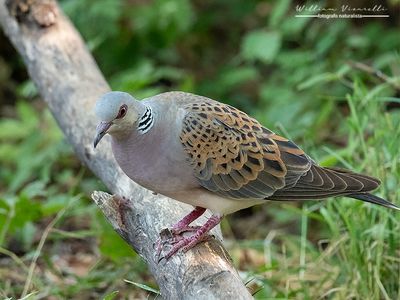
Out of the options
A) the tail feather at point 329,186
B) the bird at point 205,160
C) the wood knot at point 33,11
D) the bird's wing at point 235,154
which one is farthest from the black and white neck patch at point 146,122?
the wood knot at point 33,11

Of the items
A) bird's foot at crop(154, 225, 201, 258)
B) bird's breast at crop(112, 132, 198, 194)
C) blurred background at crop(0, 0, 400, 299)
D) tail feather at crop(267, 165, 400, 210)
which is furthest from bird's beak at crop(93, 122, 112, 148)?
tail feather at crop(267, 165, 400, 210)

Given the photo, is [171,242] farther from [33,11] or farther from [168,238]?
[33,11]

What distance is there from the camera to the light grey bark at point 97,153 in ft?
10.1

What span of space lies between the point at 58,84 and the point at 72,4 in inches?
71.7

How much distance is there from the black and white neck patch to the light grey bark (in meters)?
0.35

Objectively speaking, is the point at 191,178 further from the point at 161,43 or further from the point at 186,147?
the point at 161,43

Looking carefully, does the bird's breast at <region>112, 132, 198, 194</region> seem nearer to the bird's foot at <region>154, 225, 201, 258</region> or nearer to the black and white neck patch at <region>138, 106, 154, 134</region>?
the black and white neck patch at <region>138, 106, 154, 134</region>

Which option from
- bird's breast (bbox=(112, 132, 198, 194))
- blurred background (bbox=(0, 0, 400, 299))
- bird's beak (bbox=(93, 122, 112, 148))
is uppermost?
bird's beak (bbox=(93, 122, 112, 148))

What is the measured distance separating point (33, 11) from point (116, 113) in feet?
5.17

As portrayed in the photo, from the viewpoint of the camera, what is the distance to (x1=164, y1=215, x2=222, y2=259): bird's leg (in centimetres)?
326

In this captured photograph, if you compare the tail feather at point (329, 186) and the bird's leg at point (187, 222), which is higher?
the tail feather at point (329, 186)

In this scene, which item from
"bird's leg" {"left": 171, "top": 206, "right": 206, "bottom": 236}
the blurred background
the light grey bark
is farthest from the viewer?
the blurred background

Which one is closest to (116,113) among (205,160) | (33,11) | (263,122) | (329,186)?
(205,160)

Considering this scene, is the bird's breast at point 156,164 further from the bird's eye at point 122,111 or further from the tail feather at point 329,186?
the tail feather at point 329,186
